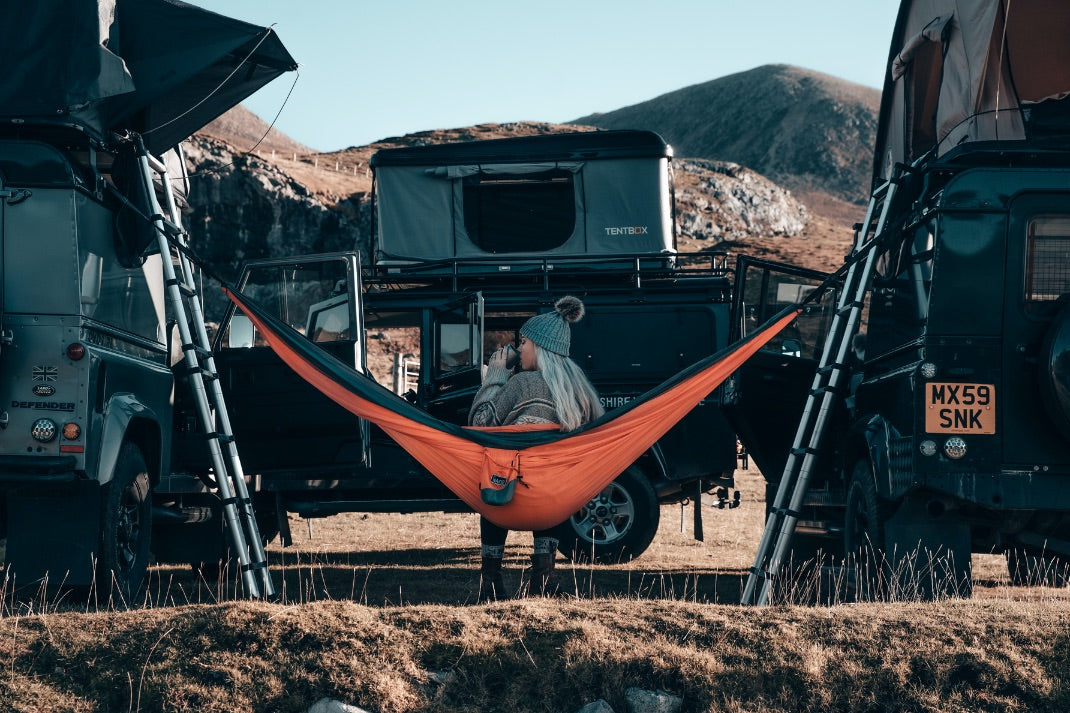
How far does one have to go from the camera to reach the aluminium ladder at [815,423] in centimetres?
730

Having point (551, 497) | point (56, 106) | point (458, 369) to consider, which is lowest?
point (551, 497)

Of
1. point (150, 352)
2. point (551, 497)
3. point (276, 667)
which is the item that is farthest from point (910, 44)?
point (276, 667)

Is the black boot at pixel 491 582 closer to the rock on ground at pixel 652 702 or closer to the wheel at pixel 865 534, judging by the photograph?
the rock on ground at pixel 652 702

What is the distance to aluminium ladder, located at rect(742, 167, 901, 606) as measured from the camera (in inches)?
287

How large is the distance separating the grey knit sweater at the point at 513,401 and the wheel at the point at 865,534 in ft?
6.58

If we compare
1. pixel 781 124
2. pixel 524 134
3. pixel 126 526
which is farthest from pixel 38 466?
pixel 781 124

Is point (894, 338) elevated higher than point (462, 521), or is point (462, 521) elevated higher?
A: point (894, 338)

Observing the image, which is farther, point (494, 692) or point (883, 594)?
point (883, 594)

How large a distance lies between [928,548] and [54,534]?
16.3ft

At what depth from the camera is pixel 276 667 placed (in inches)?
205

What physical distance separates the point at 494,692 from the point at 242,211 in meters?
49.6

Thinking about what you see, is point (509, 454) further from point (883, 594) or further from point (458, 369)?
point (458, 369)

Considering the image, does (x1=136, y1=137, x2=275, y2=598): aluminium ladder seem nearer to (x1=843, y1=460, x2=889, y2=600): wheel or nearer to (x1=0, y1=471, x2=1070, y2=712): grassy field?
(x1=0, y1=471, x2=1070, y2=712): grassy field

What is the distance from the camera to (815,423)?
25.0ft
